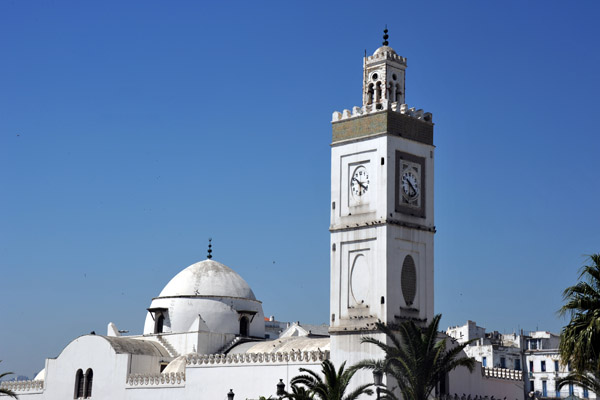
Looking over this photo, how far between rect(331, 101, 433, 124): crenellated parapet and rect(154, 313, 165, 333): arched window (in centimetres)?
1695

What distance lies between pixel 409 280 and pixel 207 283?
629 inches

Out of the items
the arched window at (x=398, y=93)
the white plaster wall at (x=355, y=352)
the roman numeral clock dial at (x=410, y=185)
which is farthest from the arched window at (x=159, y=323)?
the arched window at (x=398, y=93)

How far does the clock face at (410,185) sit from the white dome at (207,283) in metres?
15.6

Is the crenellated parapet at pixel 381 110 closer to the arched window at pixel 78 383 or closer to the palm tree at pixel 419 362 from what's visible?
the palm tree at pixel 419 362

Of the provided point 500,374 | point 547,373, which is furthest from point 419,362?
point 547,373

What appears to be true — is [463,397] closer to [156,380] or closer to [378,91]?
[378,91]

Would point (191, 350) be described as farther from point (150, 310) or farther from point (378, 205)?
point (378, 205)

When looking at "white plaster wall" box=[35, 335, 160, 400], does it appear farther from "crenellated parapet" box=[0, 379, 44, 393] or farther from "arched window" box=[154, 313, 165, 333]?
"arched window" box=[154, 313, 165, 333]

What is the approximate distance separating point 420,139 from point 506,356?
29.1 meters

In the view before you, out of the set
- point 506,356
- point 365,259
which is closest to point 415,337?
point 365,259

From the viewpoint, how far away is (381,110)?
39.2m

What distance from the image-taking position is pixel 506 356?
212 ft

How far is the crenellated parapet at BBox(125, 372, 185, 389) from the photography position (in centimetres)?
4500

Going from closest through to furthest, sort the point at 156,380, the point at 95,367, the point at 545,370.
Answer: the point at 156,380 → the point at 95,367 → the point at 545,370
